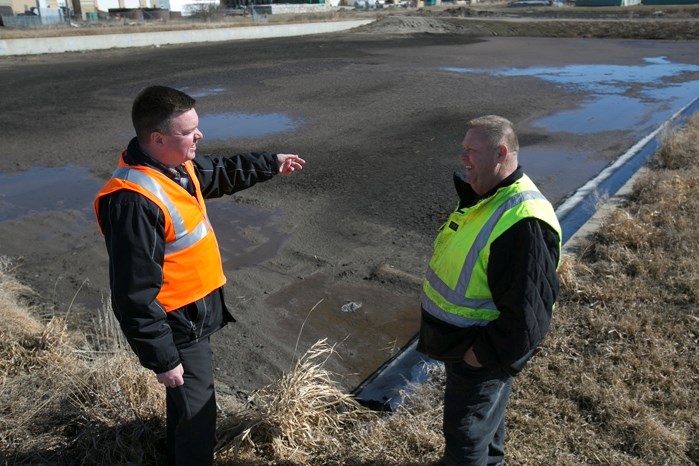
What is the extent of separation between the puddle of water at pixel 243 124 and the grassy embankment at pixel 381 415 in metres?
8.12

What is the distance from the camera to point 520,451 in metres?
3.37

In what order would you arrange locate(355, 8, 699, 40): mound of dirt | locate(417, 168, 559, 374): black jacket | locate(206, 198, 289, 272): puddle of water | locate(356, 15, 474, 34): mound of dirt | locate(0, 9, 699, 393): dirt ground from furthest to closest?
locate(356, 15, 474, 34): mound of dirt, locate(355, 8, 699, 40): mound of dirt, locate(206, 198, 289, 272): puddle of water, locate(0, 9, 699, 393): dirt ground, locate(417, 168, 559, 374): black jacket

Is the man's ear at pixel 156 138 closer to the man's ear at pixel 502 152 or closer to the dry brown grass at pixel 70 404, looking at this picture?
the man's ear at pixel 502 152

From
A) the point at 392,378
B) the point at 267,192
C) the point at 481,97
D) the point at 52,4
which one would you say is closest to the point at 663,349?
the point at 392,378

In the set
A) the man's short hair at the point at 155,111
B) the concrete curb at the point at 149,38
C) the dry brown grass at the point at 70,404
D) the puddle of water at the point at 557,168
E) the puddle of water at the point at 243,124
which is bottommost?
the puddle of water at the point at 557,168

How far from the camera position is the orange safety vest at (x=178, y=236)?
8.48 ft

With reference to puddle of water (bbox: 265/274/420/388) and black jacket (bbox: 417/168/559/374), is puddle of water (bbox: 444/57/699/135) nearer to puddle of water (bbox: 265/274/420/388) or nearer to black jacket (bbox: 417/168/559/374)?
puddle of water (bbox: 265/274/420/388)

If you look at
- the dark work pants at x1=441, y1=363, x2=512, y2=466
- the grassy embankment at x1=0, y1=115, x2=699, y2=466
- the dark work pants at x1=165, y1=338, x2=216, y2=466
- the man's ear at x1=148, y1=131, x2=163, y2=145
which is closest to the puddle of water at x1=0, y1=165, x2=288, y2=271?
the grassy embankment at x1=0, y1=115, x2=699, y2=466

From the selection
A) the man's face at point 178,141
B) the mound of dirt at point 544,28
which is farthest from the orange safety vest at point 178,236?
Result: the mound of dirt at point 544,28

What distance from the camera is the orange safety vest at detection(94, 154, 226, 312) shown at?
2.58 metres

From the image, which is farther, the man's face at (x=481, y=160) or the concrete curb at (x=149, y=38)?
the concrete curb at (x=149, y=38)

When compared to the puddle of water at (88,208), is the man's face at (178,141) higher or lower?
higher

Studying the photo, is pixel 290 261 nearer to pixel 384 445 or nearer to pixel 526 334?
pixel 384 445

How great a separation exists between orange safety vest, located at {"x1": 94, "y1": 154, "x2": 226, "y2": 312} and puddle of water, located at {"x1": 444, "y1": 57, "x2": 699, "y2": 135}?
11449 mm
